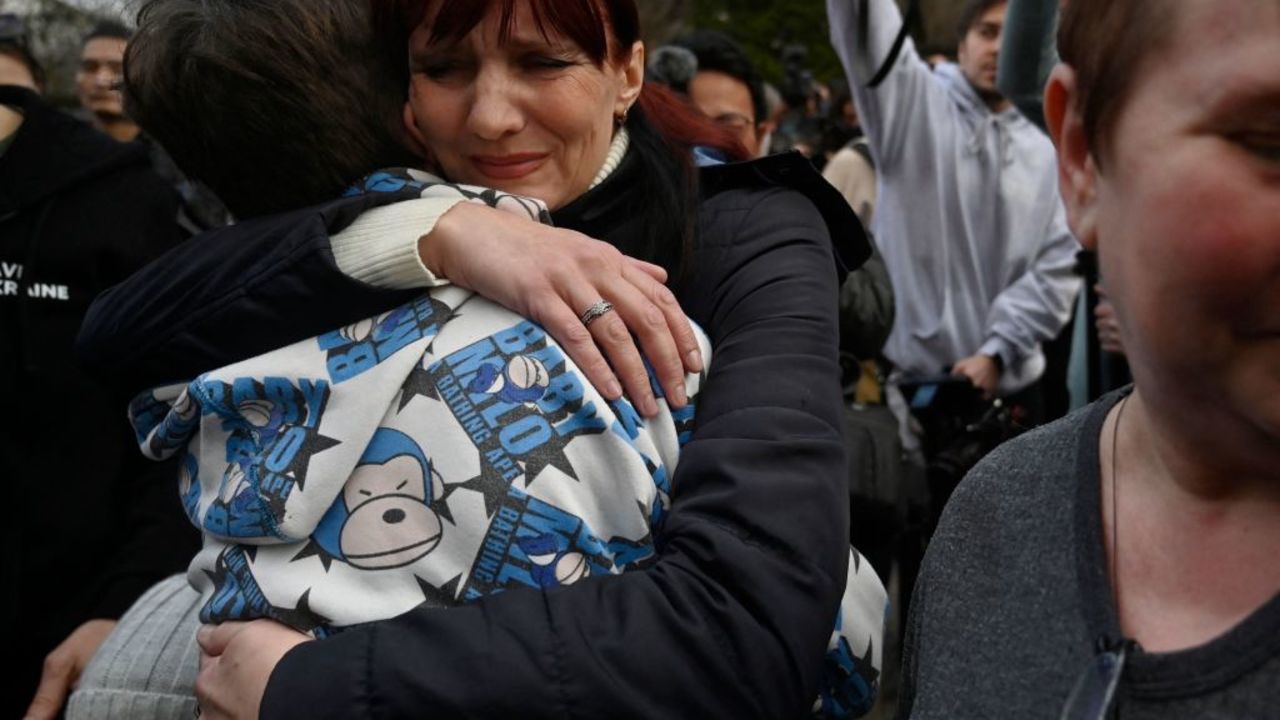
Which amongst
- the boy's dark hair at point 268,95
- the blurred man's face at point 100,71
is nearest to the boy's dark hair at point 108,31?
the blurred man's face at point 100,71

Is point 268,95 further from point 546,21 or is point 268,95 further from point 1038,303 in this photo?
point 1038,303

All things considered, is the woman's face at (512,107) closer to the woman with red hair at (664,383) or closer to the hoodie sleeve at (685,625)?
the woman with red hair at (664,383)

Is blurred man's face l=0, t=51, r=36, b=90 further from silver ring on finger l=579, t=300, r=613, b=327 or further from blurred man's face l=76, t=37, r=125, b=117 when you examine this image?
blurred man's face l=76, t=37, r=125, b=117

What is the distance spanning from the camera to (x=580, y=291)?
1424mm

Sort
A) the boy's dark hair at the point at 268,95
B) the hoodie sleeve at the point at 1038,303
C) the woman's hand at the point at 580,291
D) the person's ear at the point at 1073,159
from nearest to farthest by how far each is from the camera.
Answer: the person's ear at the point at 1073,159
the woman's hand at the point at 580,291
the boy's dark hair at the point at 268,95
the hoodie sleeve at the point at 1038,303

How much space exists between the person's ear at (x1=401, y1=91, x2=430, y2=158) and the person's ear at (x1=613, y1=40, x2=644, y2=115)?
0.26 m

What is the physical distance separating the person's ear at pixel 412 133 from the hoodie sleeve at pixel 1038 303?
2417mm

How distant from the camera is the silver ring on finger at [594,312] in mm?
1418

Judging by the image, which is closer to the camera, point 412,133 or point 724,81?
point 412,133

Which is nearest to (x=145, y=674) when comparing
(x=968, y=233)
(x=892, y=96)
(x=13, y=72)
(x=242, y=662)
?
(x=242, y=662)

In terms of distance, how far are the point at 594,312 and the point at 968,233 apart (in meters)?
2.68

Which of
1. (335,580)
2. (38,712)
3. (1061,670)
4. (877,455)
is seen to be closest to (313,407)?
(335,580)

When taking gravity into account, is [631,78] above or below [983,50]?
above

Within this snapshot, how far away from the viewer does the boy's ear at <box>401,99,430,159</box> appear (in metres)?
1.70
